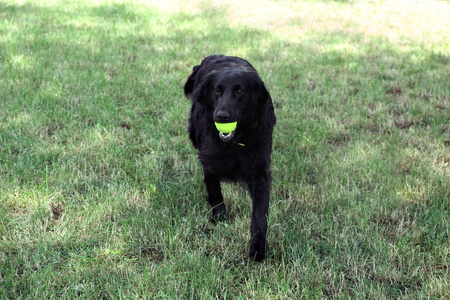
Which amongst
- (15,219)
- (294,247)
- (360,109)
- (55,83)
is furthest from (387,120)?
(55,83)

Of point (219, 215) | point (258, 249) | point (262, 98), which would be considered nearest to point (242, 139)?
point (262, 98)

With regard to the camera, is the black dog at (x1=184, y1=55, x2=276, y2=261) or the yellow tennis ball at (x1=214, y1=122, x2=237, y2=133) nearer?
the yellow tennis ball at (x1=214, y1=122, x2=237, y2=133)

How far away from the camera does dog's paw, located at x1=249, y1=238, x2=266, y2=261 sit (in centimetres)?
253

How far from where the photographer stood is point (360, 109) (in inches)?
192

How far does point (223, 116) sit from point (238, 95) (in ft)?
0.98

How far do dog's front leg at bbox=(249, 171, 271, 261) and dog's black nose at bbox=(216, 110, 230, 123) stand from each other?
1.79 feet

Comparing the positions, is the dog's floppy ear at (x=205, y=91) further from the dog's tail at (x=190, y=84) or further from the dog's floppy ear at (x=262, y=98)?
the dog's tail at (x=190, y=84)

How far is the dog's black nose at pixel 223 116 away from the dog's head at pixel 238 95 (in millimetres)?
75

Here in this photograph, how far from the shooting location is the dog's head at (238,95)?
8.62 feet

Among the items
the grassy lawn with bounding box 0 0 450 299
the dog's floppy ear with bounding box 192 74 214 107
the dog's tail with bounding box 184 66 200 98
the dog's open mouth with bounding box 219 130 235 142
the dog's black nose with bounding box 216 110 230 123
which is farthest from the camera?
the dog's tail with bounding box 184 66 200 98

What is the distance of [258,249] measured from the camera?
8.34ft

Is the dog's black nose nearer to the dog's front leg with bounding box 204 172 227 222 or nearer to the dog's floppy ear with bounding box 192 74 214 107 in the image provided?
the dog's floppy ear with bounding box 192 74 214 107

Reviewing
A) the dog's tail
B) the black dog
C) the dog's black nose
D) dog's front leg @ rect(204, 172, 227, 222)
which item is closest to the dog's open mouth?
the black dog

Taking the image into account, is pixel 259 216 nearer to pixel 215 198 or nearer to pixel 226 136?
pixel 215 198
